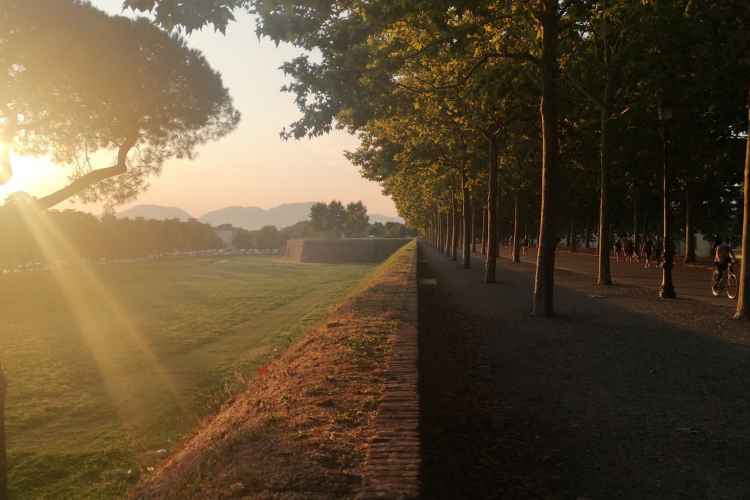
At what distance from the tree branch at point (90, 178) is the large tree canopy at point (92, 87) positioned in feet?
0.15

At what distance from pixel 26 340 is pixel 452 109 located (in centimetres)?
1568

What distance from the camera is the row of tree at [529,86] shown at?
1341 cm

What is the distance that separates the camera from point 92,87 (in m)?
25.5

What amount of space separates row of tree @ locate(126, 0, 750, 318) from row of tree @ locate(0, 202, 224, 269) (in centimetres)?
2529

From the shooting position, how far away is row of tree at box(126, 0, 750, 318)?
1341 centimetres

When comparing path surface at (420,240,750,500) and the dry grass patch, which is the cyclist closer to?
path surface at (420,240,750,500)

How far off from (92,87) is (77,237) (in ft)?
167

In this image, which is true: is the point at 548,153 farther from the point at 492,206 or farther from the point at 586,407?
the point at 492,206

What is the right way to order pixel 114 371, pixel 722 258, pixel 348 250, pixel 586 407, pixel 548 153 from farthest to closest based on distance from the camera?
1. pixel 348 250
2. pixel 722 258
3. pixel 114 371
4. pixel 548 153
5. pixel 586 407

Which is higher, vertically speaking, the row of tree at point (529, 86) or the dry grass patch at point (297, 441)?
the row of tree at point (529, 86)

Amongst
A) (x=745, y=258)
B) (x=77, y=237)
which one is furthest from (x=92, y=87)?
(x=77, y=237)

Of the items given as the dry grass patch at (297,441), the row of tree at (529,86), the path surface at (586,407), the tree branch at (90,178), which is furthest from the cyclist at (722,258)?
the tree branch at (90,178)

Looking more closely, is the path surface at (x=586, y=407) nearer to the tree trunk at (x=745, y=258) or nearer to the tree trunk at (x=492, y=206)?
the tree trunk at (x=745, y=258)

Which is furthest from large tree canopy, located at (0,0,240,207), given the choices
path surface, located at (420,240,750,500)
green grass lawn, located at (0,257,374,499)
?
path surface, located at (420,240,750,500)
